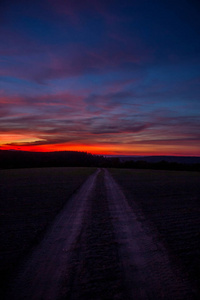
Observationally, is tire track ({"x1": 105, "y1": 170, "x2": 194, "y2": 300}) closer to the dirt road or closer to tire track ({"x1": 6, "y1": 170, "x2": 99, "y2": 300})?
the dirt road

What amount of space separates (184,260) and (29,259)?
4111mm

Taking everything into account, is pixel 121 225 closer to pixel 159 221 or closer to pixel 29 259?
pixel 159 221

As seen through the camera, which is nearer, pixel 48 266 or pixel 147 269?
pixel 147 269

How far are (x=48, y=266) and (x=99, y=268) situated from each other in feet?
4.07

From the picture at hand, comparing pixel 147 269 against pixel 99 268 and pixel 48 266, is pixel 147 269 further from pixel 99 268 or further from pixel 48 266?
pixel 48 266

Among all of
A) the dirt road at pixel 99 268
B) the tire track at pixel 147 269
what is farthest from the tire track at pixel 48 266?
the tire track at pixel 147 269

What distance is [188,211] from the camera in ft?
36.8

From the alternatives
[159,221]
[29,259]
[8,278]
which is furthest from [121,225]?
[8,278]

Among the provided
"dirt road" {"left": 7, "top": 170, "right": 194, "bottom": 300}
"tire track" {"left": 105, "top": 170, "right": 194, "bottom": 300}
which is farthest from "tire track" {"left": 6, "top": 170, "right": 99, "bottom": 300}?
"tire track" {"left": 105, "top": 170, "right": 194, "bottom": 300}

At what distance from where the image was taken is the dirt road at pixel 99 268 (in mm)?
3926

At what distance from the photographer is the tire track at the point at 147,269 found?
154 inches

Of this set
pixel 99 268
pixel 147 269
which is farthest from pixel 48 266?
pixel 147 269

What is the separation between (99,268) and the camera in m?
4.86

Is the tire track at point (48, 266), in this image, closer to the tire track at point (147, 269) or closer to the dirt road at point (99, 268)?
the dirt road at point (99, 268)
